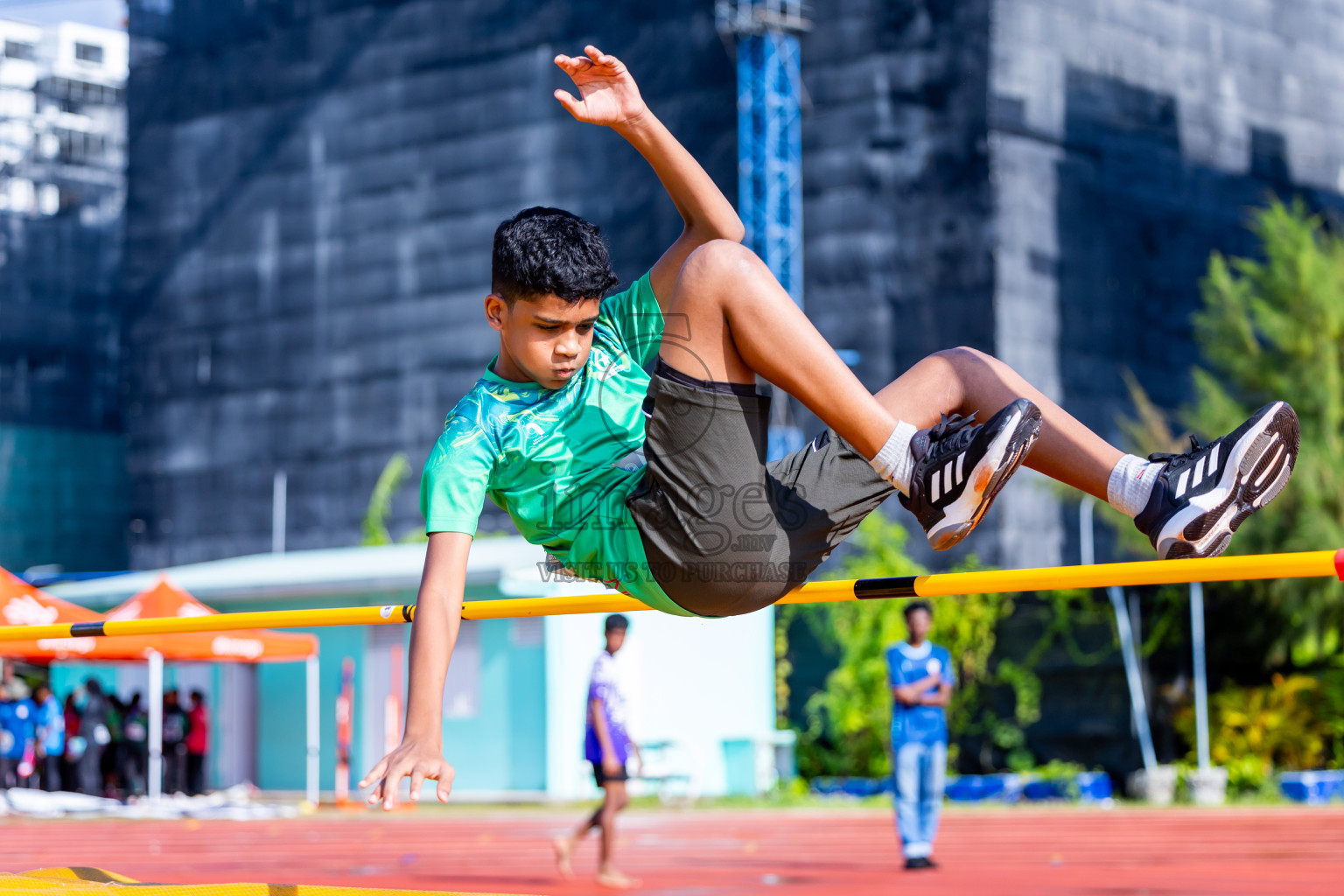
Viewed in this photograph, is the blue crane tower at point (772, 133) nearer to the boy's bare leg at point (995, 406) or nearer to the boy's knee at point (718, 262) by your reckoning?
the boy's bare leg at point (995, 406)

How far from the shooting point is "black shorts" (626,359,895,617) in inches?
132

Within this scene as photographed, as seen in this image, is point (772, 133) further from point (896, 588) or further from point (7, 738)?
point (896, 588)

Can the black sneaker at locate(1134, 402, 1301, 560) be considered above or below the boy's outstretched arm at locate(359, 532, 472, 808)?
above

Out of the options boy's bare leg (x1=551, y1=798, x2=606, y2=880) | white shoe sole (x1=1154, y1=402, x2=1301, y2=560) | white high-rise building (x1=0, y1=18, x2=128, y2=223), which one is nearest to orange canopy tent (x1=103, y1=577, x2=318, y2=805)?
boy's bare leg (x1=551, y1=798, x2=606, y2=880)

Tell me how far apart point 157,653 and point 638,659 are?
17.0ft

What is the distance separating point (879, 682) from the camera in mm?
18922

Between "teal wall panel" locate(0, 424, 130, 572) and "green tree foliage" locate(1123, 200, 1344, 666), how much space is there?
25869 mm

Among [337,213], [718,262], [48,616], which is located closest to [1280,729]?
[48,616]

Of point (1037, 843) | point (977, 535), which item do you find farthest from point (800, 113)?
point (1037, 843)

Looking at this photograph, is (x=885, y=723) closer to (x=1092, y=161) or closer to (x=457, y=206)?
(x=1092, y=161)

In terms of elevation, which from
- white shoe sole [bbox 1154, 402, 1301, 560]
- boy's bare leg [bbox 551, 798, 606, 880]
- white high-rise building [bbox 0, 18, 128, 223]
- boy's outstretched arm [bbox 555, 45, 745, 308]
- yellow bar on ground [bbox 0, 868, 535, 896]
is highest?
white high-rise building [bbox 0, 18, 128, 223]

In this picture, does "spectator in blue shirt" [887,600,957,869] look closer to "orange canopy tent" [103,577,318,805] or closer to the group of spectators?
"orange canopy tent" [103,577,318,805]

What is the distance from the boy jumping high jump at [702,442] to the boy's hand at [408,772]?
0.69ft

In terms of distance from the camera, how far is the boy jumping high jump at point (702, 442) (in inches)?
129
